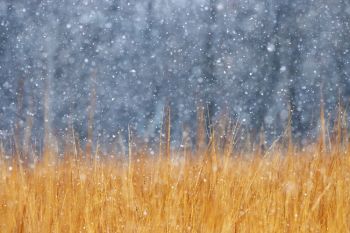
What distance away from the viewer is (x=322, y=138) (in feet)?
14.9

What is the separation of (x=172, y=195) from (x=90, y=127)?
58 cm

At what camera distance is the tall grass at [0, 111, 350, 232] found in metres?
4.09

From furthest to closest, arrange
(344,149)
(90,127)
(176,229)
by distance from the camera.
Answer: (344,149) → (90,127) → (176,229)

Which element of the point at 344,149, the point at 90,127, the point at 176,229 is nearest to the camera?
the point at 176,229

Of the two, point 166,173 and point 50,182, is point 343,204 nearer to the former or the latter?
point 166,173

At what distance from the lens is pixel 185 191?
4246mm

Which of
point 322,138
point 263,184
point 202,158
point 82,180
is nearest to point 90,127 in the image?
point 82,180

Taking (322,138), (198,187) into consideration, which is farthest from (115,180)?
(322,138)

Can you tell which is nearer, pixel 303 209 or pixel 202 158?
pixel 303 209

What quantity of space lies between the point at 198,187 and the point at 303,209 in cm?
58

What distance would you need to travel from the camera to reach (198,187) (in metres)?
4.32

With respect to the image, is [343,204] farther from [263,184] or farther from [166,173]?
[166,173]

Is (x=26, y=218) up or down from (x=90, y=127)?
down

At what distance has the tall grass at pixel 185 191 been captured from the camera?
4.09 metres
